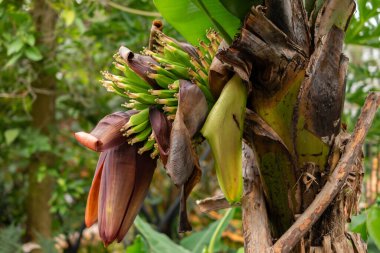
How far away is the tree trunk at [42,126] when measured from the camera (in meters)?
1.89

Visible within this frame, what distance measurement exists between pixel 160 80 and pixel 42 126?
1.60m

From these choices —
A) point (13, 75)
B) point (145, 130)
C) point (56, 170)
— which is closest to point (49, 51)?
point (13, 75)

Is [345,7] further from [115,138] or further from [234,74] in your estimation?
[115,138]

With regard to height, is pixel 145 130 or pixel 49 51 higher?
pixel 49 51

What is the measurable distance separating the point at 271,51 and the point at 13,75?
5.54 ft

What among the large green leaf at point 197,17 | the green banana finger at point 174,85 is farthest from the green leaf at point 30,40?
the green banana finger at point 174,85

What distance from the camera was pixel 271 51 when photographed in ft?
1.46

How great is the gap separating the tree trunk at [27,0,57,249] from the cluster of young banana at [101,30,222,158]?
145cm

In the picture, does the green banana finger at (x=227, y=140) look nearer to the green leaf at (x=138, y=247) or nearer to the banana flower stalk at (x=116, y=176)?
the banana flower stalk at (x=116, y=176)

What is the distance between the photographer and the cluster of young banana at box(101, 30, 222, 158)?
48cm

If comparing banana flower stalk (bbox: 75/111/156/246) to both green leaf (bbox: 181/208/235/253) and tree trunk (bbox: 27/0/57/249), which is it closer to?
green leaf (bbox: 181/208/235/253)

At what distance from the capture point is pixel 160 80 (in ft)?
1.61

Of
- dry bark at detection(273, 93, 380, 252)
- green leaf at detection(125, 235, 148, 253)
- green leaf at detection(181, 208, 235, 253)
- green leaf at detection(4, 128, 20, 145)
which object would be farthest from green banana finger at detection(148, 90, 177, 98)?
green leaf at detection(4, 128, 20, 145)

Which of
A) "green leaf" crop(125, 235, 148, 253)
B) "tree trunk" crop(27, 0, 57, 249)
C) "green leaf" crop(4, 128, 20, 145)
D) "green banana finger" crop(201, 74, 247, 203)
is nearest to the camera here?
"green banana finger" crop(201, 74, 247, 203)
